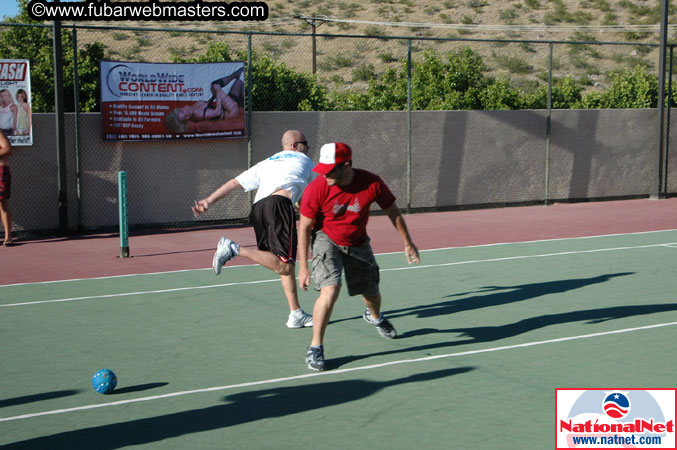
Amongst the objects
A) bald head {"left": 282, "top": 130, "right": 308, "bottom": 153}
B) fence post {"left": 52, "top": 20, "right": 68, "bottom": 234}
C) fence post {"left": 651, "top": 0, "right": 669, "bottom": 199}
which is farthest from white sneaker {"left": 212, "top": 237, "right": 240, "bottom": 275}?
fence post {"left": 651, "top": 0, "right": 669, "bottom": 199}

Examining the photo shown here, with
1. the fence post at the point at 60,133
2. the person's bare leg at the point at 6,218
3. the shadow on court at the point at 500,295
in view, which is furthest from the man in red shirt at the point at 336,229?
the fence post at the point at 60,133

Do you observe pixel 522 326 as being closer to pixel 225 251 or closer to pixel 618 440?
pixel 225 251

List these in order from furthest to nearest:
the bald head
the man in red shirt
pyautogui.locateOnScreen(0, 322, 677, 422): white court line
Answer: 1. the bald head
2. the man in red shirt
3. pyautogui.locateOnScreen(0, 322, 677, 422): white court line

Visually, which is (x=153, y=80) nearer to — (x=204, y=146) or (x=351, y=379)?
(x=204, y=146)

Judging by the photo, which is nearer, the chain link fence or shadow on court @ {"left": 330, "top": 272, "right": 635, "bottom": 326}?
shadow on court @ {"left": 330, "top": 272, "right": 635, "bottom": 326}

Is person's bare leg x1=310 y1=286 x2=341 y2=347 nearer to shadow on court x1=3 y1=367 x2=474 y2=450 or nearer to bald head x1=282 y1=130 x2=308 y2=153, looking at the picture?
shadow on court x1=3 y1=367 x2=474 y2=450

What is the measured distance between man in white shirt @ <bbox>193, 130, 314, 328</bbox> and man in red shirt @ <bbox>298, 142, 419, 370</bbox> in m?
0.85

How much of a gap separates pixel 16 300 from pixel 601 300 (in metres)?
6.51

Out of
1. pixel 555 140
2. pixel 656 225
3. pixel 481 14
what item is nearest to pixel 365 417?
pixel 656 225

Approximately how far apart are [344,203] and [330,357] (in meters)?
1.32

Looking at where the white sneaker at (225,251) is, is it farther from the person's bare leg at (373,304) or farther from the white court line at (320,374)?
the white court line at (320,374)

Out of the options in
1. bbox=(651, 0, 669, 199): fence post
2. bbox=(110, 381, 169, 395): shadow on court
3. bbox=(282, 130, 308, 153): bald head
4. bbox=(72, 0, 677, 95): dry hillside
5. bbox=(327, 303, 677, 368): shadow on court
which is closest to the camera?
bbox=(110, 381, 169, 395): shadow on court

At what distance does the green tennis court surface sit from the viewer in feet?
18.6

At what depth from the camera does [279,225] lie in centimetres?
835
